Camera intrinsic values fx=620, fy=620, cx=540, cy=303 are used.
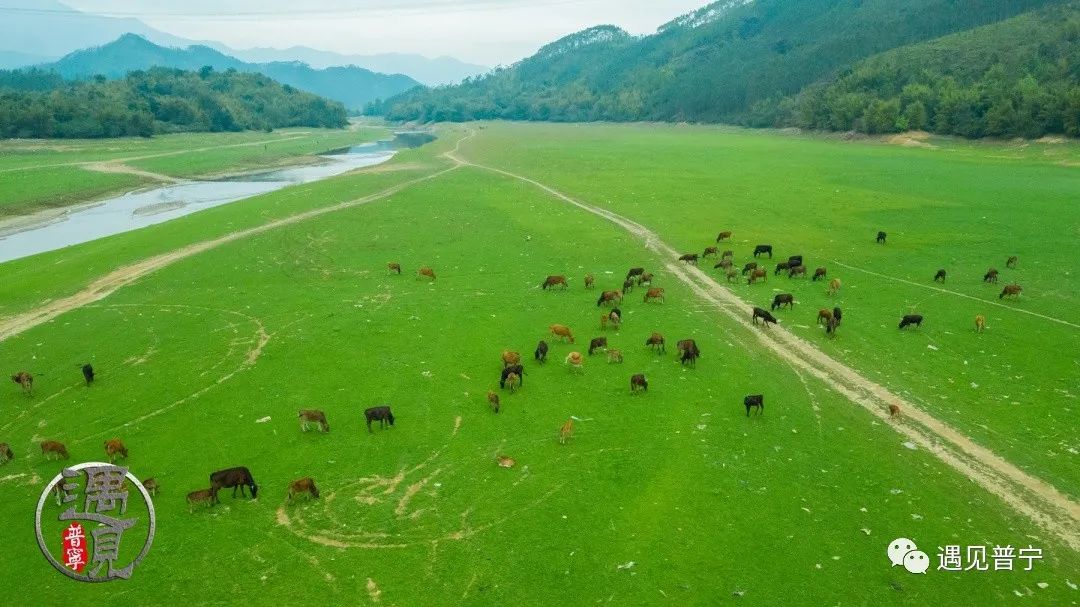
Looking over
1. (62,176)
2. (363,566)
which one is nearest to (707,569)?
(363,566)

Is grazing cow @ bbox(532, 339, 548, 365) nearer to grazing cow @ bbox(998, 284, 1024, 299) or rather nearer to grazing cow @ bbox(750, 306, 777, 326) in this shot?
grazing cow @ bbox(750, 306, 777, 326)

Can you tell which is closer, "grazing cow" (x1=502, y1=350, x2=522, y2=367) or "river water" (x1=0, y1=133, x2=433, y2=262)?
"grazing cow" (x1=502, y1=350, x2=522, y2=367)

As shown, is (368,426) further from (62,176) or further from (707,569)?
(62,176)

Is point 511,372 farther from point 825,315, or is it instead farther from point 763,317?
point 825,315

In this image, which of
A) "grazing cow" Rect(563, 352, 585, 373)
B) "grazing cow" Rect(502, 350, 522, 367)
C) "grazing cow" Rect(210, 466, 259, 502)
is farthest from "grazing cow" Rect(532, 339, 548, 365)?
"grazing cow" Rect(210, 466, 259, 502)

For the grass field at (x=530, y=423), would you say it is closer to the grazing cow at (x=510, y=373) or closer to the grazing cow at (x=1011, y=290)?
the grazing cow at (x=1011, y=290)

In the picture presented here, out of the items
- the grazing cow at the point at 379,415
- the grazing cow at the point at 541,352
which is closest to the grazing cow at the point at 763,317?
the grazing cow at the point at 541,352

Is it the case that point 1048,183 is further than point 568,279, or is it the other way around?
point 1048,183
